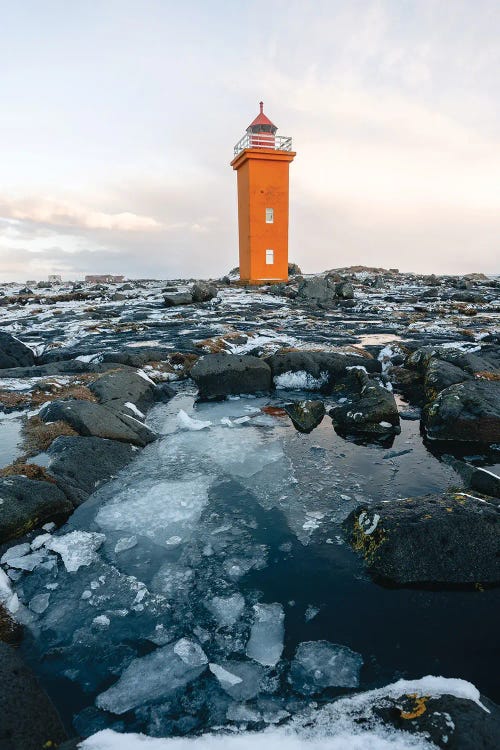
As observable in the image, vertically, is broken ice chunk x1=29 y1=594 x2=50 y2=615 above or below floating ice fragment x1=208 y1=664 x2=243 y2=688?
above

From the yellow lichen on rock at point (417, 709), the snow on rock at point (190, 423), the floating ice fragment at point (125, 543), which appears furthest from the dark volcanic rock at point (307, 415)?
the yellow lichen on rock at point (417, 709)

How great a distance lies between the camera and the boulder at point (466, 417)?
659cm

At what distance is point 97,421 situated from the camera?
21.4 feet

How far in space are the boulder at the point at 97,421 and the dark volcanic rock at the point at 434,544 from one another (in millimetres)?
3894

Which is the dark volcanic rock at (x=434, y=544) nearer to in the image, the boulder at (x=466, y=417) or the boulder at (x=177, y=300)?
the boulder at (x=466, y=417)

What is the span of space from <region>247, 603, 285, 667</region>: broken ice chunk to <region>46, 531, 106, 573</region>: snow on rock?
1.72 meters

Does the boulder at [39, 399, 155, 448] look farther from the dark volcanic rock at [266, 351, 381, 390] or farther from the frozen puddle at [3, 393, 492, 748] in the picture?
the dark volcanic rock at [266, 351, 381, 390]

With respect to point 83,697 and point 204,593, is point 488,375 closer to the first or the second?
point 204,593

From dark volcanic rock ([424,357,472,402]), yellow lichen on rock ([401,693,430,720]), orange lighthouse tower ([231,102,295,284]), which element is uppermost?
orange lighthouse tower ([231,102,295,284])

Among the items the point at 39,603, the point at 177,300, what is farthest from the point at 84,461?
the point at 177,300

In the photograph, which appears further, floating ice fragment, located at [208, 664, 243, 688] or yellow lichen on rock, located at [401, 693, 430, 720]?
floating ice fragment, located at [208, 664, 243, 688]

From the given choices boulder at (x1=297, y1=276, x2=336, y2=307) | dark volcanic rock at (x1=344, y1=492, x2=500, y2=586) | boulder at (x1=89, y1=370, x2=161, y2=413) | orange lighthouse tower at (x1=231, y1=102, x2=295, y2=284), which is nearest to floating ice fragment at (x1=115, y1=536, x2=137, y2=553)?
dark volcanic rock at (x1=344, y1=492, x2=500, y2=586)

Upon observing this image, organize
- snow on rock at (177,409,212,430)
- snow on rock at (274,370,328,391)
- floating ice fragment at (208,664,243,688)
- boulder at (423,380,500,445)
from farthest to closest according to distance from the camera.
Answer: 1. snow on rock at (274,370,328,391)
2. snow on rock at (177,409,212,430)
3. boulder at (423,380,500,445)
4. floating ice fragment at (208,664,243,688)

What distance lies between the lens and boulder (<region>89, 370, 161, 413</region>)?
778cm
